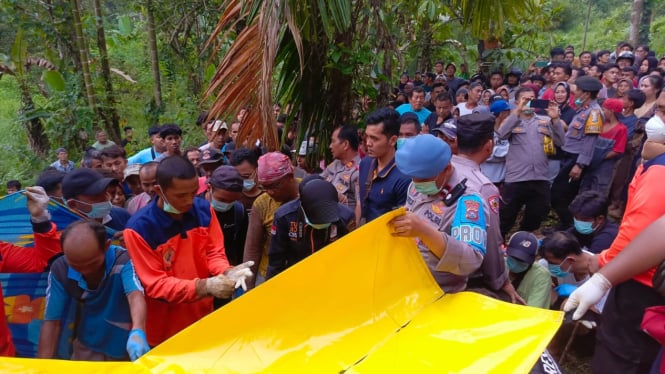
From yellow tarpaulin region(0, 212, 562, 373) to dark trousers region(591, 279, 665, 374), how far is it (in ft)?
2.26

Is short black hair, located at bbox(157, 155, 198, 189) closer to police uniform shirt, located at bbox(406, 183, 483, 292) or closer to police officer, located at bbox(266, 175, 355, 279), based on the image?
police officer, located at bbox(266, 175, 355, 279)

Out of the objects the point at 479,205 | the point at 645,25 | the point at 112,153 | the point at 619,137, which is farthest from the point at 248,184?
the point at 645,25

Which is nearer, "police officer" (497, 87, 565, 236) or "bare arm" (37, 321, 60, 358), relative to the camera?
"bare arm" (37, 321, 60, 358)

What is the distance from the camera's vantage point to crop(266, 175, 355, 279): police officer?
9.02 ft

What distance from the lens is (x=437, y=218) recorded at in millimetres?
2361

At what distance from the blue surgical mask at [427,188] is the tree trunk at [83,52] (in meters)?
7.55

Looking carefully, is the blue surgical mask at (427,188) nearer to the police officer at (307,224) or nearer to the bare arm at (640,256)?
the police officer at (307,224)

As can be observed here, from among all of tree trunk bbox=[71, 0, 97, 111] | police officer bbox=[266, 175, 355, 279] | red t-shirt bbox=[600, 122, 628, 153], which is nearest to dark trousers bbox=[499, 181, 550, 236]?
red t-shirt bbox=[600, 122, 628, 153]

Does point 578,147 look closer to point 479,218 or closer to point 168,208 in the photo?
point 479,218

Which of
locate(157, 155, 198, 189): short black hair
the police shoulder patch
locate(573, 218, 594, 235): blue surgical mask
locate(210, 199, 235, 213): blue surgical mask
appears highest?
locate(157, 155, 198, 189): short black hair

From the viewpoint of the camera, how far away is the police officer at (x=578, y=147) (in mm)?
5379

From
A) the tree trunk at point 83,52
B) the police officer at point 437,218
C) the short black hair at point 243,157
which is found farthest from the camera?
the tree trunk at point 83,52

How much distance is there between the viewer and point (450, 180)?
2.34 metres

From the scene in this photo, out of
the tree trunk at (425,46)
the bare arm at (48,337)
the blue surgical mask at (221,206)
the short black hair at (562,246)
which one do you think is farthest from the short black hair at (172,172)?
the tree trunk at (425,46)
